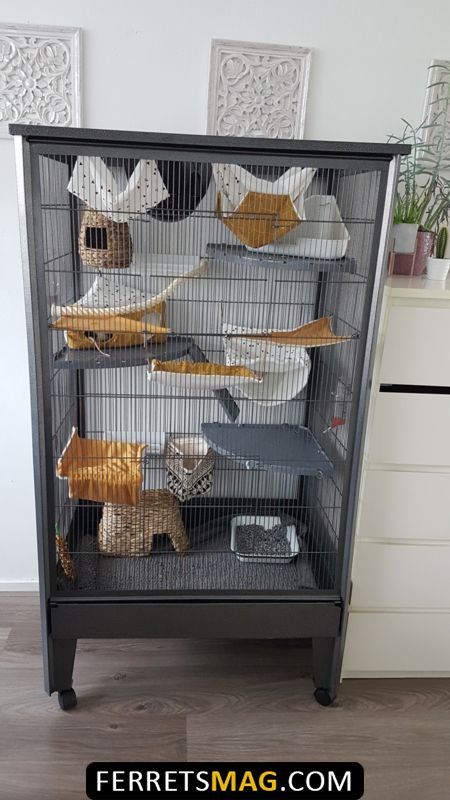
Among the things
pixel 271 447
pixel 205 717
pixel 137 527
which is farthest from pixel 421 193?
pixel 205 717

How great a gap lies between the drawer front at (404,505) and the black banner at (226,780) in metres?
0.55

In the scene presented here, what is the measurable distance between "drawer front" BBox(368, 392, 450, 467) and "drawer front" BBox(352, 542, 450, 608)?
0.24 metres

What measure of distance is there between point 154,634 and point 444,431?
2.82 ft

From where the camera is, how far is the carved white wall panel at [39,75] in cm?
166

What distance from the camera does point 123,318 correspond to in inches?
57.7

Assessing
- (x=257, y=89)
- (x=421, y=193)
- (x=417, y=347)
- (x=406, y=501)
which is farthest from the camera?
(x=421, y=193)

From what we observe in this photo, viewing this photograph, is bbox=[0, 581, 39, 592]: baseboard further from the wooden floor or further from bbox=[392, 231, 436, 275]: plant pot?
bbox=[392, 231, 436, 275]: plant pot

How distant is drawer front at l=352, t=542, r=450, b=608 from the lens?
1646mm

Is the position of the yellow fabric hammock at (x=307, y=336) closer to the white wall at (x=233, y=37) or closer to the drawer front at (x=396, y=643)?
the white wall at (x=233, y=37)

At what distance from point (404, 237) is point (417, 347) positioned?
0.32 metres

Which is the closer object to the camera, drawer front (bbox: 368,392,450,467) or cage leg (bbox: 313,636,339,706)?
drawer front (bbox: 368,392,450,467)

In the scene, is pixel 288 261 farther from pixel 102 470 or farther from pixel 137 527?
pixel 137 527

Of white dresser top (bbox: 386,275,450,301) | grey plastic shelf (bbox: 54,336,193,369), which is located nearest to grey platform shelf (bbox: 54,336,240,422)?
grey plastic shelf (bbox: 54,336,193,369)

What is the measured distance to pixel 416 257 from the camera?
1676 millimetres
